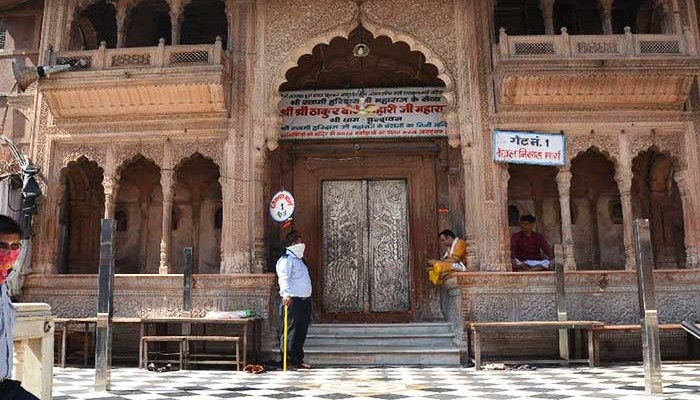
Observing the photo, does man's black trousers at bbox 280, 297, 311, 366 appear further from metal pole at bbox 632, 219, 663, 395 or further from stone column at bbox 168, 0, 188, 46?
stone column at bbox 168, 0, 188, 46

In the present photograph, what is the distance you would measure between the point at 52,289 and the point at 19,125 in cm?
277

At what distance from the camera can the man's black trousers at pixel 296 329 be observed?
838 centimetres

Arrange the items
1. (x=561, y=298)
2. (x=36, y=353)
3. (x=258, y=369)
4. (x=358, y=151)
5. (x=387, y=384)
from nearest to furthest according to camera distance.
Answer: (x=36, y=353) < (x=387, y=384) < (x=258, y=369) < (x=561, y=298) < (x=358, y=151)

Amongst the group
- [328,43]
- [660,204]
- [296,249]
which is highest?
[328,43]

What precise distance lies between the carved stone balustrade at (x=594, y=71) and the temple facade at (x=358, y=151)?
0.10 ft

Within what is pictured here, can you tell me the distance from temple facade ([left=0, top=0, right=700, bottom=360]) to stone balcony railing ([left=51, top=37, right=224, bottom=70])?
0.03m

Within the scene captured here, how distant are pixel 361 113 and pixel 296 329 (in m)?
4.19

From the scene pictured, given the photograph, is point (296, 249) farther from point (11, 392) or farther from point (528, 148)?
point (11, 392)

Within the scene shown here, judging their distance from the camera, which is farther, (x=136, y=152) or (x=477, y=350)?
(x=136, y=152)

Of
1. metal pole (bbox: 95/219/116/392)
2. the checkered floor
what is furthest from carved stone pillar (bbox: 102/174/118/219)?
metal pole (bbox: 95/219/116/392)

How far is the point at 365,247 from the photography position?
1127 cm

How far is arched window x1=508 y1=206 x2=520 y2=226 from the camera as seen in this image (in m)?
10.9

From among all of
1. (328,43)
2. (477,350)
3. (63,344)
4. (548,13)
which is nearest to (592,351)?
(477,350)

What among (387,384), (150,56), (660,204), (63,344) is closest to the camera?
(387,384)
